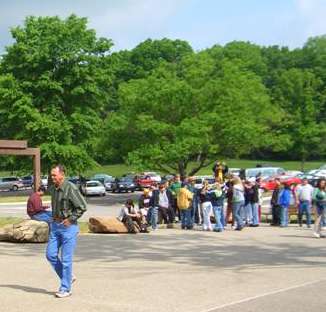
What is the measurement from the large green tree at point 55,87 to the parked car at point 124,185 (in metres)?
3.71

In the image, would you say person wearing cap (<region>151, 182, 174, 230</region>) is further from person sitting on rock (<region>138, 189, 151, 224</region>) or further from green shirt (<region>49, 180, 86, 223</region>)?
green shirt (<region>49, 180, 86, 223</region>)

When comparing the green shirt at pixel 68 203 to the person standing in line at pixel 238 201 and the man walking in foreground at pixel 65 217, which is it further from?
the person standing in line at pixel 238 201

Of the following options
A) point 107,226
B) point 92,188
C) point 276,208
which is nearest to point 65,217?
point 107,226

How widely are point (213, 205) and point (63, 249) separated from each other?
39.8ft

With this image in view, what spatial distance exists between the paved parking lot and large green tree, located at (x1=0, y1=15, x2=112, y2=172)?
3422 cm

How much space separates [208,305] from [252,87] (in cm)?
3730

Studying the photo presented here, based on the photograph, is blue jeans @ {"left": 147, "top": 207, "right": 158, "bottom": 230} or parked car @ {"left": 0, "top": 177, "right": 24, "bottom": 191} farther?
parked car @ {"left": 0, "top": 177, "right": 24, "bottom": 191}

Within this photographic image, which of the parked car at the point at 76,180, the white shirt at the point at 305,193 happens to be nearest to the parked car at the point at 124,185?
the parked car at the point at 76,180

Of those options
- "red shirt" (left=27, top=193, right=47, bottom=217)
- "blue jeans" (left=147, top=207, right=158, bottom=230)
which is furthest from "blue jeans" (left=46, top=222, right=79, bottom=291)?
"blue jeans" (left=147, top=207, right=158, bottom=230)

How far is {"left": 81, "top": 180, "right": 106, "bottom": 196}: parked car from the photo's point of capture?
52.2 m

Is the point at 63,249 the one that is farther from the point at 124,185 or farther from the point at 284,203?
the point at 124,185

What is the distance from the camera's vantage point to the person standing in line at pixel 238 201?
2148cm

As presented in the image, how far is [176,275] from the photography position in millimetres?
11703

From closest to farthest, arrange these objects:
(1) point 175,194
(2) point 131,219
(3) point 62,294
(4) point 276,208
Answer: (3) point 62,294, (2) point 131,219, (4) point 276,208, (1) point 175,194
